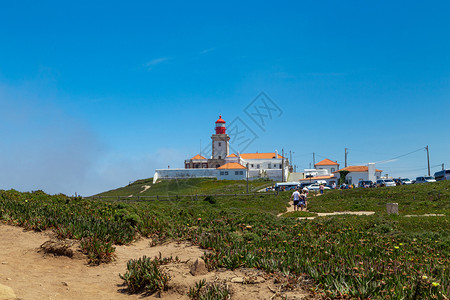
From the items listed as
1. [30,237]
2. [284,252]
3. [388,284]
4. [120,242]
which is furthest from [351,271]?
[30,237]

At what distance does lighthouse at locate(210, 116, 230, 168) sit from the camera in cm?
10806

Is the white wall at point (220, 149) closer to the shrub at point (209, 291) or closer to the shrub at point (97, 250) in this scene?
the shrub at point (97, 250)

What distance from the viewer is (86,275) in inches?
331

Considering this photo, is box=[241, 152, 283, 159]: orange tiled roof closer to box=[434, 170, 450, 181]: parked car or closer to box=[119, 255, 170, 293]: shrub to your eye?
box=[434, 170, 450, 181]: parked car

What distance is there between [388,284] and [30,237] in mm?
9602

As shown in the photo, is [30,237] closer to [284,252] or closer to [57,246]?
[57,246]

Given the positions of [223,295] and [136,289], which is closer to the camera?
[223,295]

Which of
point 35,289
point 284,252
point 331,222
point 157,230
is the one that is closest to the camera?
point 35,289

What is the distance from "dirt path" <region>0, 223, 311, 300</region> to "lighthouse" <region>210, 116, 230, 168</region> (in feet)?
318

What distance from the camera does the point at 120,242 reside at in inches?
420

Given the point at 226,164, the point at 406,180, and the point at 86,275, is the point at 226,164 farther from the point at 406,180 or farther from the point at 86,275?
the point at 86,275

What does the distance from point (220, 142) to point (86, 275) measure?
101171 mm

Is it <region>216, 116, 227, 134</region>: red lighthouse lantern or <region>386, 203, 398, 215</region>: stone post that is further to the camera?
<region>216, 116, 227, 134</region>: red lighthouse lantern

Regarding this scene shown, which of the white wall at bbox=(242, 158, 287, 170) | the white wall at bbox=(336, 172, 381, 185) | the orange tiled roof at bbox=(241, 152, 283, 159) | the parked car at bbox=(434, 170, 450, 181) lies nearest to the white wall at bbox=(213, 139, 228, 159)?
the orange tiled roof at bbox=(241, 152, 283, 159)
